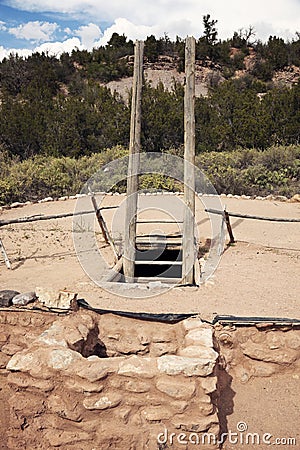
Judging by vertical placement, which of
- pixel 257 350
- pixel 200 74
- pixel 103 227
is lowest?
pixel 257 350

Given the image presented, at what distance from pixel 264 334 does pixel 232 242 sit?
3.36 meters

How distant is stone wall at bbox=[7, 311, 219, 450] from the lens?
2670 mm

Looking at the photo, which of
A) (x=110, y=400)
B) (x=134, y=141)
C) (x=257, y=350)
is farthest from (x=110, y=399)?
(x=134, y=141)

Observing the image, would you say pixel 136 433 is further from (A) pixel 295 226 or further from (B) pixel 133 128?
(A) pixel 295 226

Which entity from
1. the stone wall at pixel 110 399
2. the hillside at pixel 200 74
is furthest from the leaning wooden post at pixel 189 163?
the hillside at pixel 200 74

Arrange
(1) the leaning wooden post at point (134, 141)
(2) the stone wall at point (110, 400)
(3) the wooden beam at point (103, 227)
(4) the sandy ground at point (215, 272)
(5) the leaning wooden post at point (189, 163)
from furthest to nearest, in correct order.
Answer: (3) the wooden beam at point (103, 227) → (1) the leaning wooden post at point (134, 141) → (5) the leaning wooden post at point (189, 163) → (4) the sandy ground at point (215, 272) → (2) the stone wall at point (110, 400)

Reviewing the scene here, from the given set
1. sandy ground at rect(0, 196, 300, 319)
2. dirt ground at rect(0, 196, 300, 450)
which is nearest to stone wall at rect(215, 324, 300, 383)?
dirt ground at rect(0, 196, 300, 450)

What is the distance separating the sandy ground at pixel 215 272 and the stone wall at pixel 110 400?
1.47 m

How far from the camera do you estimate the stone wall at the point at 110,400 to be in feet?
8.76

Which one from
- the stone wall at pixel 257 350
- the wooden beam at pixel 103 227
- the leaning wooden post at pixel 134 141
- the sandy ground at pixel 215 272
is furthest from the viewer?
the wooden beam at pixel 103 227

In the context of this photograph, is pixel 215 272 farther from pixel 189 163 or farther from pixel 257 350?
pixel 257 350

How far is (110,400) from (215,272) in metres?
3.05

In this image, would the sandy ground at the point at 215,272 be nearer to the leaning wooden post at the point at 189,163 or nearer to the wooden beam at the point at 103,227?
the wooden beam at the point at 103,227

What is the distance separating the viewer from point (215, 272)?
5551mm
